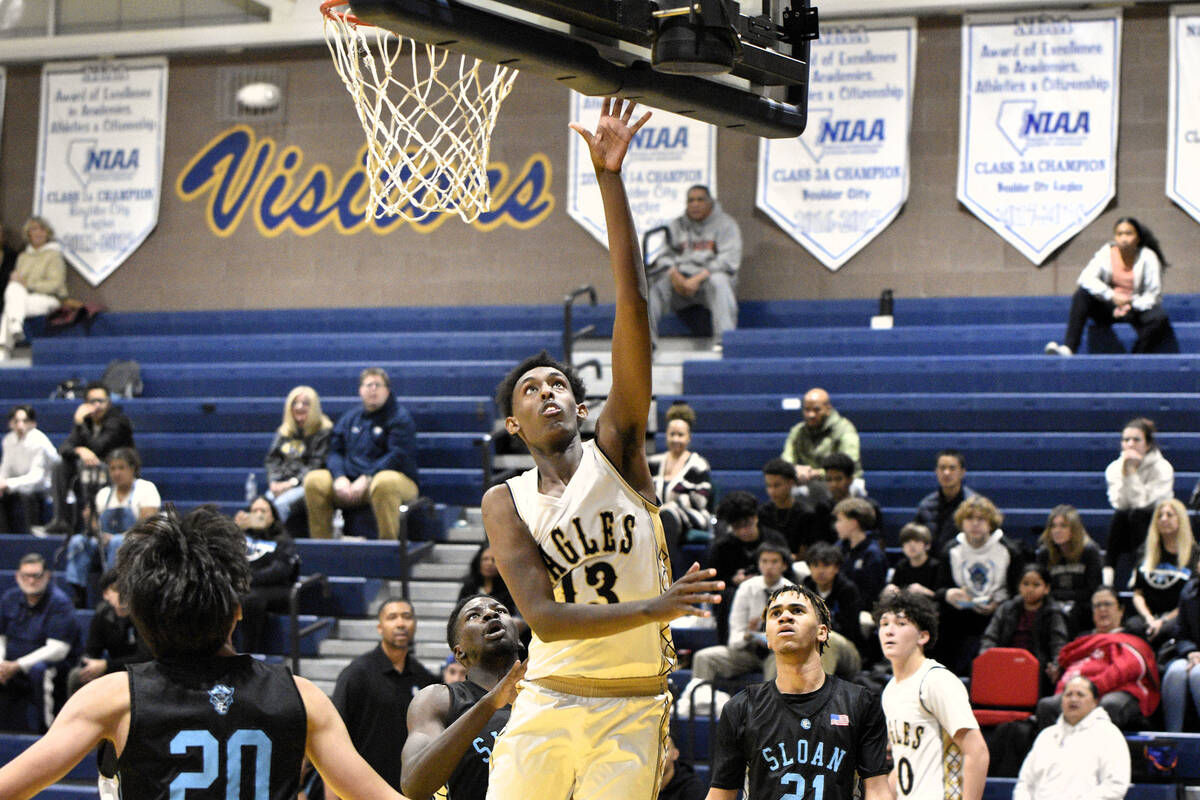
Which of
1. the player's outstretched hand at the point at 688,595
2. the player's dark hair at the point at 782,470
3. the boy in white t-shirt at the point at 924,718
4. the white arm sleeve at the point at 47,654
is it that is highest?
the player's dark hair at the point at 782,470

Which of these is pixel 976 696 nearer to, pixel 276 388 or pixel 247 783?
pixel 247 783

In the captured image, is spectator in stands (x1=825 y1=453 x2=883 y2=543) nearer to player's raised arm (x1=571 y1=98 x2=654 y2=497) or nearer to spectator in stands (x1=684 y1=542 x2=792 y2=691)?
spectator in stands (x1=684 y1=542 x2=792 y2=691)

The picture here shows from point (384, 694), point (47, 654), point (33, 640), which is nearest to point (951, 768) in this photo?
point (384, 694)

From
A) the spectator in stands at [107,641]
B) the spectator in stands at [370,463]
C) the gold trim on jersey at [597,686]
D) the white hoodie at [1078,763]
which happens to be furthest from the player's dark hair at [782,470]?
the gold trim on jersey at [597,686]

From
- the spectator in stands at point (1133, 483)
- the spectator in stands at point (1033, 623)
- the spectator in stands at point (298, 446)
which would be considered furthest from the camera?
the spectator in stands at point (298, 446)

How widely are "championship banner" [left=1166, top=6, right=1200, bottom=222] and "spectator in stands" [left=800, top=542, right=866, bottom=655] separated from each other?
6.62m

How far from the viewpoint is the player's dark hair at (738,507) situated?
895cm

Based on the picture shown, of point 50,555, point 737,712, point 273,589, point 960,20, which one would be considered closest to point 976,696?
point 737,712

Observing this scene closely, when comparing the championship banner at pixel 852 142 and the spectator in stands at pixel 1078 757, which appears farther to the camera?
the championship banner at pixel 852 142

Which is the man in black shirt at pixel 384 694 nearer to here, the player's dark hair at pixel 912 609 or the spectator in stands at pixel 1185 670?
the player's dark hair at pixel 912 609

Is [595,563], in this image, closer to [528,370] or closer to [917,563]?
[528,370]

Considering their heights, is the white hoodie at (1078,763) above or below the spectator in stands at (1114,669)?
below

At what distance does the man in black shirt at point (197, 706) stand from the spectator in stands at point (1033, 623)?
19.8 ft

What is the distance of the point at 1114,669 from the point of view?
793 centimetres
